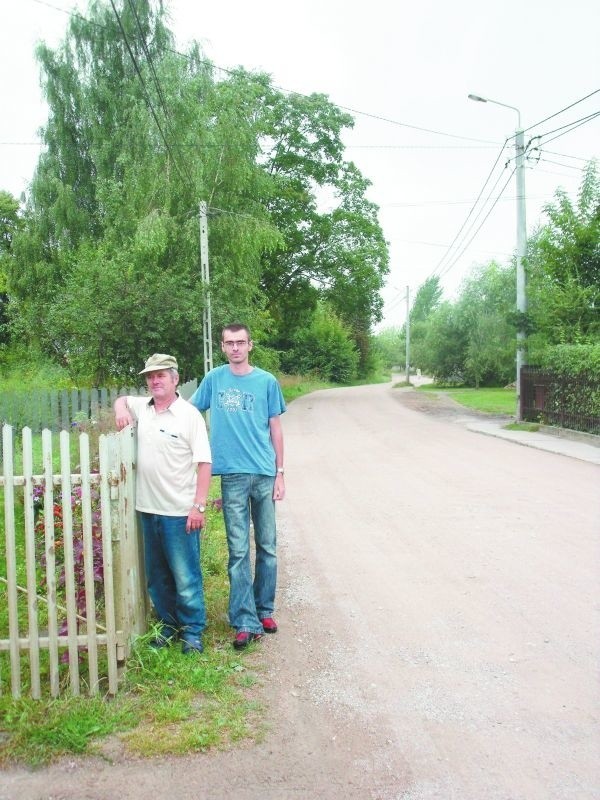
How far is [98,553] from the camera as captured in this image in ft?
15.1

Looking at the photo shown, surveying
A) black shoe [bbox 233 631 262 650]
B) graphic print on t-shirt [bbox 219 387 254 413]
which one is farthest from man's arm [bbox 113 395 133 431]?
black shoe [bbox 233 631 262 650]

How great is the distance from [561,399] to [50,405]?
12.4m

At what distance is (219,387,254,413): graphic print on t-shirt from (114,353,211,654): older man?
35cm

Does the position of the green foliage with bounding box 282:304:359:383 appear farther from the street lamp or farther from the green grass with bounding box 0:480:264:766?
the green grass with bounding box 0:480:264:766

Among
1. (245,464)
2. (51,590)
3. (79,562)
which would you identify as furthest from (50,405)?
(51,590)

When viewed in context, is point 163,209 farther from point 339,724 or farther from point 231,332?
point 339,724


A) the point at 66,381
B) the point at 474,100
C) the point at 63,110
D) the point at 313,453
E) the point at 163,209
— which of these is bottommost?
the point at 313,453

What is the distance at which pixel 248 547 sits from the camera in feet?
15.1

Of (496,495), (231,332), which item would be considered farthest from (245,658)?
(496,495)

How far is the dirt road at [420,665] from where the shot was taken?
304 centimetres

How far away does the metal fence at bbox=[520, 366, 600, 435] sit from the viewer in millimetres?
16125

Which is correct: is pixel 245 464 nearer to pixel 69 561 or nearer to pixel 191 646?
pixel 191 646

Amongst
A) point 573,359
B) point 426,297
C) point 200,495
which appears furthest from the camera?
point 426,297

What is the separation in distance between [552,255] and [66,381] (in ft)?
45.6
